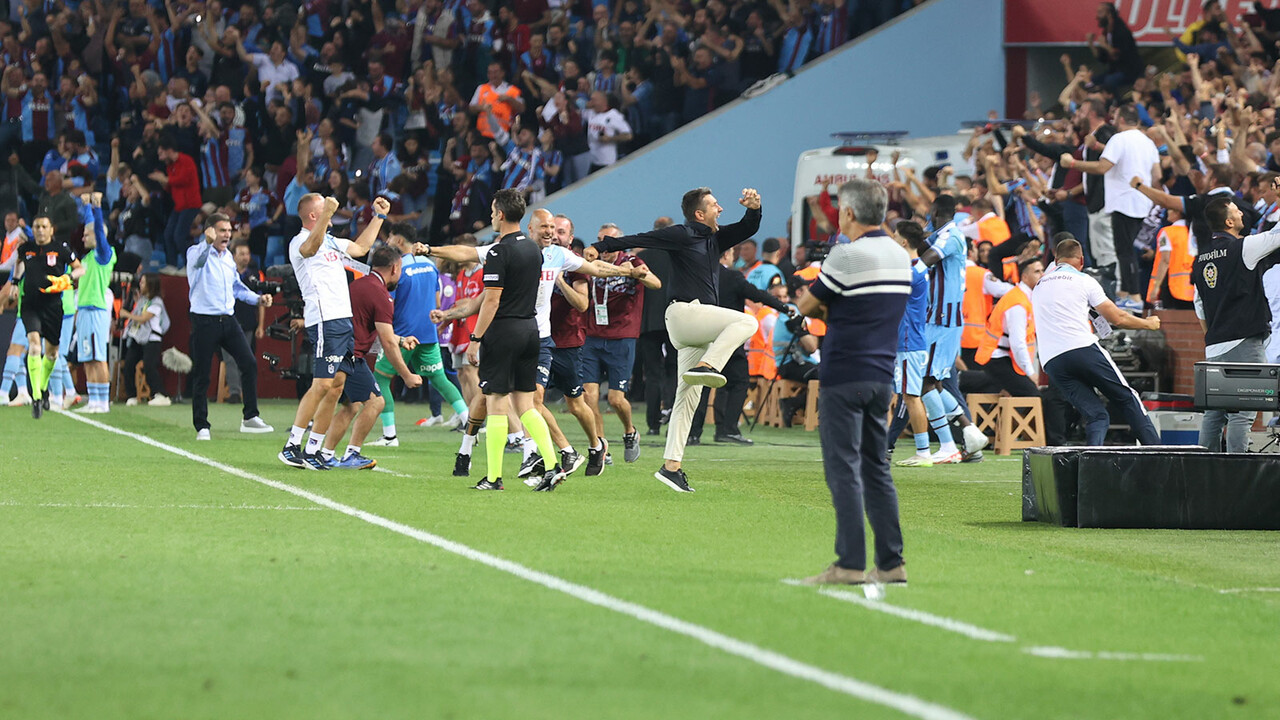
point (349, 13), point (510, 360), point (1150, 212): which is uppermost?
point (349, 13)

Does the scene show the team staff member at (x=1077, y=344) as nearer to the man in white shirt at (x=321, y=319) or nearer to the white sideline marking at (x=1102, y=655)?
the man in white shirt at (x=321, y=319)

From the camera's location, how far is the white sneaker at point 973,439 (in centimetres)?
1612

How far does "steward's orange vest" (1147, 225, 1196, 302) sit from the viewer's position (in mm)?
17859

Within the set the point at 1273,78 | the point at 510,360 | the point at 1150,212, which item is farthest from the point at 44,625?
the point at 1273,78

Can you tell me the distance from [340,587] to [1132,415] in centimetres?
781

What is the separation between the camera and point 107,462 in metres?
13.9

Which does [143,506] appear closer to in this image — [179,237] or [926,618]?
[926,618]

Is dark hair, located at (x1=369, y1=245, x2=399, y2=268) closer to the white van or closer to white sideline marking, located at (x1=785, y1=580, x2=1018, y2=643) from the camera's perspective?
white sideline marking, located at (x1=785, y1=580, x2=1018, y2=643)

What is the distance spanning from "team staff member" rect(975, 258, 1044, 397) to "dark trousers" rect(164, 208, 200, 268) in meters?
15.3

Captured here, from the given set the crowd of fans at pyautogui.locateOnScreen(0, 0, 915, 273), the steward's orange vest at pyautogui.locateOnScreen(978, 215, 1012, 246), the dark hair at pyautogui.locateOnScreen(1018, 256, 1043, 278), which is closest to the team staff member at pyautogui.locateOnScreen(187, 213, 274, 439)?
the dark hair at pyautogui.locateOnScreen(1018, 256, 1043, 278)

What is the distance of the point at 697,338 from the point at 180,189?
18.1 meters

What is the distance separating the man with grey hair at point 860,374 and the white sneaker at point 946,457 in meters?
8.21

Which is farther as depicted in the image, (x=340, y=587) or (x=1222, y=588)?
(x=1222, y=588)

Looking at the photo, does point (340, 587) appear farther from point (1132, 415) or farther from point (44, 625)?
point (1132, 415)
